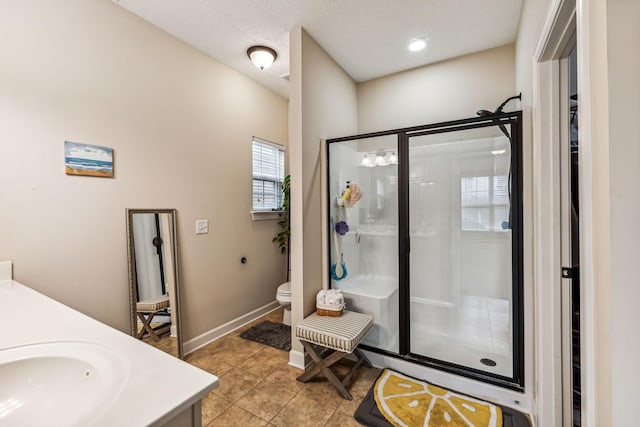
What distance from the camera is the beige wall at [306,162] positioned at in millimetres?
2137

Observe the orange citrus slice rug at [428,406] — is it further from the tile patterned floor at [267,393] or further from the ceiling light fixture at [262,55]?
the ceiling light fixture at [262,55]

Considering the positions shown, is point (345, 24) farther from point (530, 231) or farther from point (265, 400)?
point (265, 400)

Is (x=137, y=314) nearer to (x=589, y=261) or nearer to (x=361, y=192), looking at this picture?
(x=361, y=192)

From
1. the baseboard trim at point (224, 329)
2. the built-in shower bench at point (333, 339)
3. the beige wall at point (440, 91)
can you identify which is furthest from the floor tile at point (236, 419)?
the beige wall at point (440, 91)

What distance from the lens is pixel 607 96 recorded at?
0.65 meters

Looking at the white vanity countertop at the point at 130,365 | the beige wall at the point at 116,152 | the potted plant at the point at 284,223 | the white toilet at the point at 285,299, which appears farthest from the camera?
the potted plant at the point at 284,223

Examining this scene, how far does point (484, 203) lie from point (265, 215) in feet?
7.25

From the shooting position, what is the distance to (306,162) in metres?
2.19

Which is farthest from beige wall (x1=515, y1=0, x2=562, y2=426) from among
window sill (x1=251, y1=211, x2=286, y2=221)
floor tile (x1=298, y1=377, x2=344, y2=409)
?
window sill (x1=251, y1=211, x2=286, y2=221)

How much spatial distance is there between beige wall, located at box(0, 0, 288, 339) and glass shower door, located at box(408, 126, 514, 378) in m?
1.78

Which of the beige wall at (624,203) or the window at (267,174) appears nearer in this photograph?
the beige wall at (624,203)

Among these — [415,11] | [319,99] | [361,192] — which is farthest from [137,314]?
[415,11]

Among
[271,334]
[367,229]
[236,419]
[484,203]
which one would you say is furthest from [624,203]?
[271,334]

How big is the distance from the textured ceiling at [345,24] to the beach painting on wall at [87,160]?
1.06m
